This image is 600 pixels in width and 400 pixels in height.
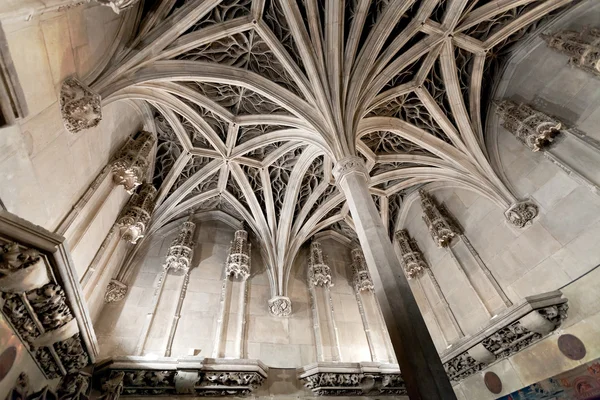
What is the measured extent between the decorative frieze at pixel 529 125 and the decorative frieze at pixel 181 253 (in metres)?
9.06

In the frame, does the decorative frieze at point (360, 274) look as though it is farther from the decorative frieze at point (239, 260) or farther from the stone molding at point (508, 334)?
the decorative frieze at point (239, 260)

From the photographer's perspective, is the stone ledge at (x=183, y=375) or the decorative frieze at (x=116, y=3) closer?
the decorative frieze at (x=116, y=3)

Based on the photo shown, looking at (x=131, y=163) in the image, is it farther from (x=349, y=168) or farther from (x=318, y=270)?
(x=318, y=270)

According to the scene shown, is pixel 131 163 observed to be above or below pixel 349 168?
above

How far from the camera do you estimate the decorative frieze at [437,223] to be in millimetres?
8805

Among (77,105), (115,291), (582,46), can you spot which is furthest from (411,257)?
(77,105)

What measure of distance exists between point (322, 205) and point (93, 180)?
681 centimetres

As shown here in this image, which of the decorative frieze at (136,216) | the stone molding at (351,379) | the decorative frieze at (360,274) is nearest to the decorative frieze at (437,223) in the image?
the decorative frieze at (360,274)

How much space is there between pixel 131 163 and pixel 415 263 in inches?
317

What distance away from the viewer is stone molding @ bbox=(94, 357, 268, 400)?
6.13 m

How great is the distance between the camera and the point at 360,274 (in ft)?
33.2

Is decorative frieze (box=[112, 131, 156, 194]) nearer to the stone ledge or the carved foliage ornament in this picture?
the carved foliage ornament

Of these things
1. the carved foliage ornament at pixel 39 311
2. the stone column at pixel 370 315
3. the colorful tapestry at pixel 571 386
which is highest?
the stone column at pixel 370 315

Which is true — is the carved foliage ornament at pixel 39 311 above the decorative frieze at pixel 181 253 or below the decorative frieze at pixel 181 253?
below
